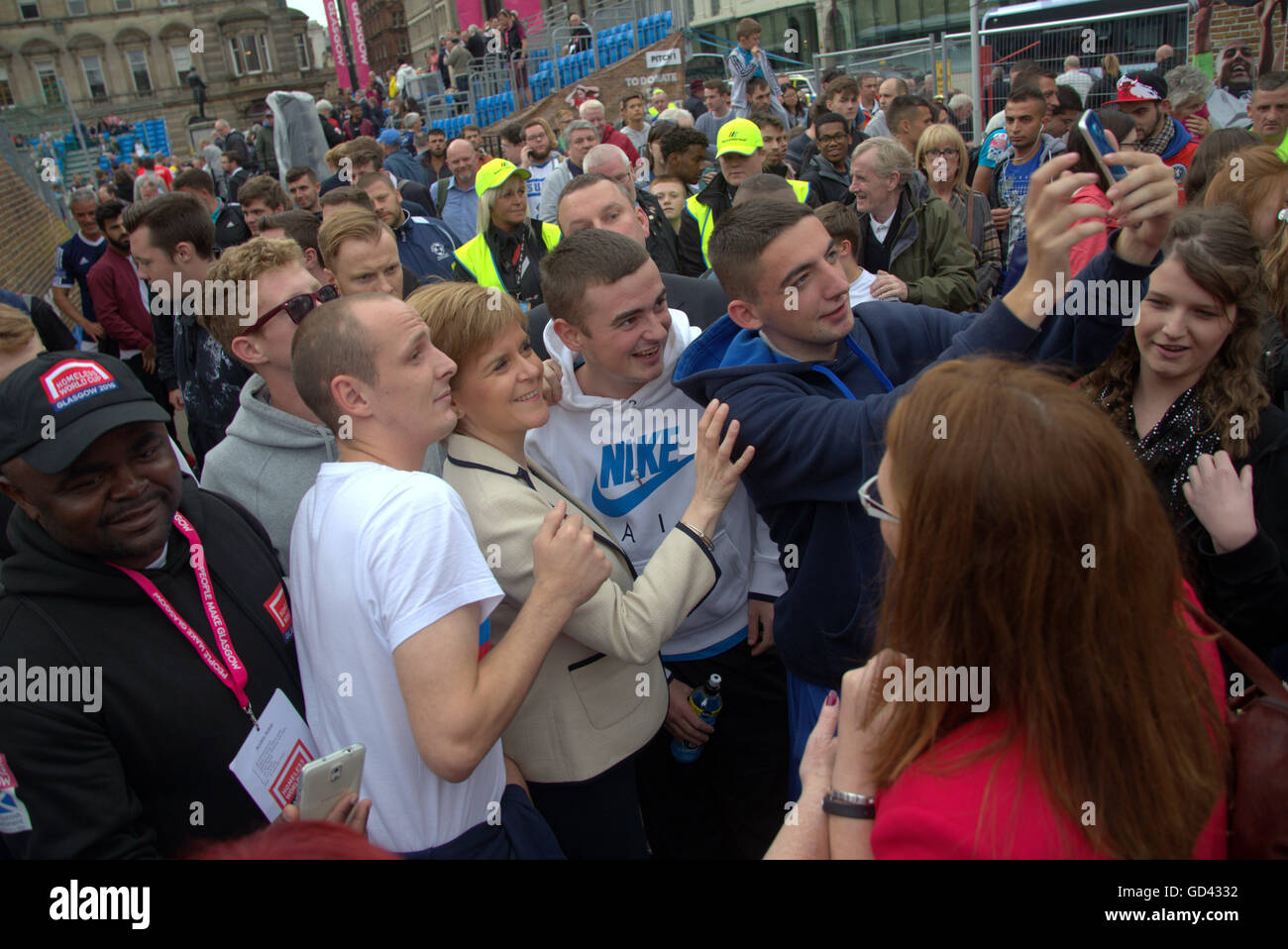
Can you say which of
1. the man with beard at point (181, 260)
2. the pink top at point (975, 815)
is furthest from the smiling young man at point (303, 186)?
the pink top at point (975, 815)

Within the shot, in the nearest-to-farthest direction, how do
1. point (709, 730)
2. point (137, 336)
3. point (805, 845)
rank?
point (805, 845) → point (709, 730) → point (137, 336)

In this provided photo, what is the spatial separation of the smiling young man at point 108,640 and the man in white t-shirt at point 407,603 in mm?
222

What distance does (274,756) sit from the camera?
186 centimetres

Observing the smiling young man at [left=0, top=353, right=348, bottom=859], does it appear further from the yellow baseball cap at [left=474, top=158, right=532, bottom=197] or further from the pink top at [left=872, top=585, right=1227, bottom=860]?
the yellow baseball cap at [left=474, top=158, right=532, bottom=197]

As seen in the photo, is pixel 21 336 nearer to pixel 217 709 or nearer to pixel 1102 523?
pixel 217 709

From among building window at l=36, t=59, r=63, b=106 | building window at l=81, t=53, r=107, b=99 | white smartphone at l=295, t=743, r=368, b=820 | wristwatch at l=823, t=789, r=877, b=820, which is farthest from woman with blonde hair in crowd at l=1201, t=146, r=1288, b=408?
building window at l=81, t=53, r=107, b=99

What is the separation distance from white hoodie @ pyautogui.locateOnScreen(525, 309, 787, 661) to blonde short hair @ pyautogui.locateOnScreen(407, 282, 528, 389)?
493mm

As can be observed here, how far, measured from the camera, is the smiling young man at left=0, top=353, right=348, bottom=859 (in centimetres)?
153

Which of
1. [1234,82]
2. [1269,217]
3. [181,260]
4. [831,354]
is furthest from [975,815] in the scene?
[1234,82]

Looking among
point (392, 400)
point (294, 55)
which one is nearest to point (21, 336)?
point (392, 400)

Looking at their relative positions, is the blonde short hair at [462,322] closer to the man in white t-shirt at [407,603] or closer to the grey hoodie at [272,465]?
the man in white t-shirt at [407,603]

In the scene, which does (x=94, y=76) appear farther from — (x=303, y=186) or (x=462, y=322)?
(x=462, y=322)

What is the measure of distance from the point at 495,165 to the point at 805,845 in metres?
5.48

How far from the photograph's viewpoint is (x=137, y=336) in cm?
688
